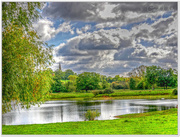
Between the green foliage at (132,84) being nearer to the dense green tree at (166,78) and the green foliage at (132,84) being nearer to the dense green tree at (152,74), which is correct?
the dense green tree at (152,74)

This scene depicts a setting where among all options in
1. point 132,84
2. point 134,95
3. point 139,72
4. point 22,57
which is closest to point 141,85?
point 132,84

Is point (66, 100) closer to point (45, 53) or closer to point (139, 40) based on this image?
point (139, 40)

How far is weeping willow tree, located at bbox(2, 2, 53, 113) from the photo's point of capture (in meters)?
7.12

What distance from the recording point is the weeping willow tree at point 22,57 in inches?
280

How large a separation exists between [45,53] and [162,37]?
7.55 metres

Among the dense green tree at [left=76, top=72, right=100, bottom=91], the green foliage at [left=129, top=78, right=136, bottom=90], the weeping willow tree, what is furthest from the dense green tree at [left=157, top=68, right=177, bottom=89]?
the weeping willow tree

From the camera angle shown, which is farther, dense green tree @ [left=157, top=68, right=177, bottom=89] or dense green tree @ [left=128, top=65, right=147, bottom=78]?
dense green tree @ [left=128, top=65, right=147, bottom=78]

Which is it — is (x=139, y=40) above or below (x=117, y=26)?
below

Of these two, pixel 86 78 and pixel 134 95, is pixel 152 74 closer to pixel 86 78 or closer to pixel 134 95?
pixel 134 95

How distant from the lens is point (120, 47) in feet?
39.8

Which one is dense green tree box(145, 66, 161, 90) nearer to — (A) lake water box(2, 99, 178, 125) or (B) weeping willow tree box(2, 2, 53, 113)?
(A) lake water box(2, 99, 178, 125)

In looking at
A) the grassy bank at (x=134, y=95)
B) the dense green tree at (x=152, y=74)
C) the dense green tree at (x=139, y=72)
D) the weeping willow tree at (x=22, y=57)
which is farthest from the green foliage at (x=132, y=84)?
the weeping willow tree at (x=22, y=57)

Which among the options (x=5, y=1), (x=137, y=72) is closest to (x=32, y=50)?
(x=5, y=1)

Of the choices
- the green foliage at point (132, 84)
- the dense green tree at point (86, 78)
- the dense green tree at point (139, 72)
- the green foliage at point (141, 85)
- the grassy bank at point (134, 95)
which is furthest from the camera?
the green foliage at point (141, 85)
